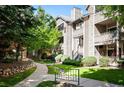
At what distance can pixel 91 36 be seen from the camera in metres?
16.1

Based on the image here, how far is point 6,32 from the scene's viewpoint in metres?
8.72

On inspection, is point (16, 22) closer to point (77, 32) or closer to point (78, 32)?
point (78, 32)

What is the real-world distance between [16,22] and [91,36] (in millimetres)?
8011

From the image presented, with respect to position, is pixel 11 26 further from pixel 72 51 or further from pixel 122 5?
pixel 72 51

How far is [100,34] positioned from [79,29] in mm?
2807

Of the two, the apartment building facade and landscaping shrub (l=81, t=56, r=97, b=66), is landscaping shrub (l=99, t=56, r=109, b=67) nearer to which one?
landscaping shrub (l=81, t=56, r=97, b=66)

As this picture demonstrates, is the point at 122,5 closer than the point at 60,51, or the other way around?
the point at 122,5

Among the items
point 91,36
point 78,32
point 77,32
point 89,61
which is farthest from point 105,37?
point 77,32

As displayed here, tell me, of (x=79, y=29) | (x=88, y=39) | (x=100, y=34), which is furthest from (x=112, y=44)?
(x=79, y=29)

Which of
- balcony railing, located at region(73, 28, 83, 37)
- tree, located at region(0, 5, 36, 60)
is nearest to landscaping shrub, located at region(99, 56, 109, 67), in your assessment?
balcony railing, located at region(73, 28, 83, 37)

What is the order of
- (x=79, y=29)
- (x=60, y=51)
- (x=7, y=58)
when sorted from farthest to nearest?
(x=60, y=51) < (x=79, y=29) < (x=7, y=58)
